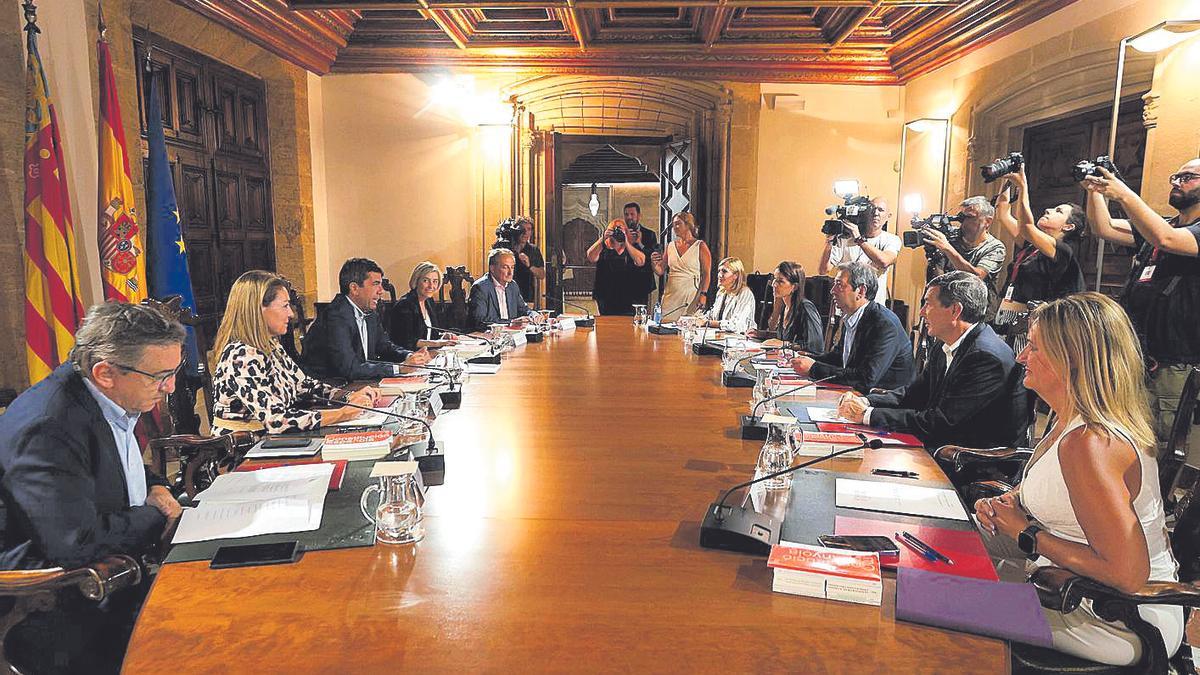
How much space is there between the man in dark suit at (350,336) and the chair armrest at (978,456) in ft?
7.96

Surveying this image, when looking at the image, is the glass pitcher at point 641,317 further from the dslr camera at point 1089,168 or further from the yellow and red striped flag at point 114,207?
the yellow and red striped flag at point 114,207

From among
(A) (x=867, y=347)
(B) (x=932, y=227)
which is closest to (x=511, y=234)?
(B) (x=932, y=227)

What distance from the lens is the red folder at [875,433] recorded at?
2.33 metres

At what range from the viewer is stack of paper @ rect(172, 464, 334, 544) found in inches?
63.2

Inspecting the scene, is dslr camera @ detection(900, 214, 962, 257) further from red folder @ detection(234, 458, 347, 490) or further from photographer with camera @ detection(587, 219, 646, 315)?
red folder @ detection(234, 458, 347, 490)

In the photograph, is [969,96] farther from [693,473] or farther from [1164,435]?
[693,473]

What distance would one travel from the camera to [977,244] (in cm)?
478

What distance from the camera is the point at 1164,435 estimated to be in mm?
3541

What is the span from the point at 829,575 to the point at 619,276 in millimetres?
5715

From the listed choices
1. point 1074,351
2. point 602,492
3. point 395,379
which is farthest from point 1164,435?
point 395,379

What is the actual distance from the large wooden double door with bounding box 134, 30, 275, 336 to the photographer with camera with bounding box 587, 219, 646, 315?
293cm

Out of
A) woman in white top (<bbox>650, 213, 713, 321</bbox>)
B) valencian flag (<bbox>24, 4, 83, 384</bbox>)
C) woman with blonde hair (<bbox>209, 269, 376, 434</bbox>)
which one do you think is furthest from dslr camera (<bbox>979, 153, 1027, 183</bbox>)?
valencian flag (<bbox>24, 4, 83, 384</bbox>)

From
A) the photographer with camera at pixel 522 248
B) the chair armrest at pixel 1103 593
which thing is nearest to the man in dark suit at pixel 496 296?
the photographer with camera at pixel 522 248

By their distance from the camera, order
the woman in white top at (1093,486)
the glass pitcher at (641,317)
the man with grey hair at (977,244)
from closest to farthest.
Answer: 1. the woman in white top at (1093,486)
2. the man with grey hair at (977,244)
3. the glass pitcher at (641,317)
